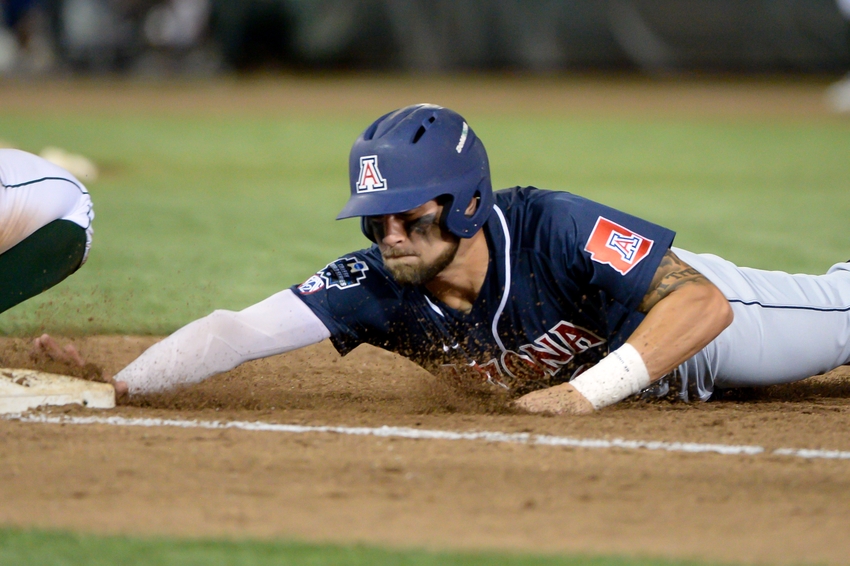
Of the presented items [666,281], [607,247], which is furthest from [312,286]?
[666,281]

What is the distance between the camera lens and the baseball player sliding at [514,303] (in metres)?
3.65

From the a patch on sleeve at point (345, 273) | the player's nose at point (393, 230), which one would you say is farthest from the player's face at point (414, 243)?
the a patch on sleeve at point (345, 273)

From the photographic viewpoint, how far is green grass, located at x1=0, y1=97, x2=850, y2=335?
21.3 ft

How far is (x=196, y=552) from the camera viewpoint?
2664mm

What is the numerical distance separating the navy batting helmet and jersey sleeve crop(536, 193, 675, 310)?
10.6 inches

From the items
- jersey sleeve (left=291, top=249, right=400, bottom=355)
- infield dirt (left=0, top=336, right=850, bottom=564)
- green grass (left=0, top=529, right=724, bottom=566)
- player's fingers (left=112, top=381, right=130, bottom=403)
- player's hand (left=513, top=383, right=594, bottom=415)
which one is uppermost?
jersey sleeve (left=291, top=249, right=400, bottom=355)

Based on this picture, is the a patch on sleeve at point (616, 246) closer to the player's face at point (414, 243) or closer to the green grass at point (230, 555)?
the player's face at point (414, 243)

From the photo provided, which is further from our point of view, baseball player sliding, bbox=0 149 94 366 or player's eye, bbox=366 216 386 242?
baseball player sliding, bbox=0 149 94 366

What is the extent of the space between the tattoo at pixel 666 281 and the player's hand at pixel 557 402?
1.21 ft

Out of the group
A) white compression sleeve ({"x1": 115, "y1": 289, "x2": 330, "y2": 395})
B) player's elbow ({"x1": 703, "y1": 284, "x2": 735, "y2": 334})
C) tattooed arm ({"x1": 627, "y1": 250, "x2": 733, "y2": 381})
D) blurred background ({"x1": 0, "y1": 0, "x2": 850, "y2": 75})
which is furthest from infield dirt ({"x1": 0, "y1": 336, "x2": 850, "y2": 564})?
blurred background ({"x1": 0, "y1": 0, "x2": 850, "y2": 75})

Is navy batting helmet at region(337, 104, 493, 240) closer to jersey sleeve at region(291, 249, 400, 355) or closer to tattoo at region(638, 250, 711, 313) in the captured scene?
jersey sleeve at region(291, 249, 400, 355)

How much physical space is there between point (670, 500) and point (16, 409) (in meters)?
2.21

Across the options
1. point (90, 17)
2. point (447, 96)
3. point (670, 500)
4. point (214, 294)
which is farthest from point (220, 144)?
point (670, 500)

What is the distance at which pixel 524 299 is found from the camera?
3846 millimetres
